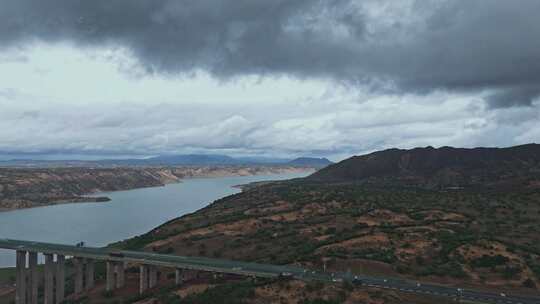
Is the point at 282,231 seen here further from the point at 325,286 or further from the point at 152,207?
the point at 152,207

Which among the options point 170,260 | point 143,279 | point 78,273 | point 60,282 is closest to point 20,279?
point 60,282

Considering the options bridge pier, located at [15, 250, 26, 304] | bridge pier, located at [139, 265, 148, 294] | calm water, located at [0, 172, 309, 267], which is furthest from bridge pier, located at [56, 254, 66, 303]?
calm water, located at [0, 172, 309, 267]

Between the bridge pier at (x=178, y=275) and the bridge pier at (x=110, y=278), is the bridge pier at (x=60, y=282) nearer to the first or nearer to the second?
the bridge pier at (x=110, y=278)

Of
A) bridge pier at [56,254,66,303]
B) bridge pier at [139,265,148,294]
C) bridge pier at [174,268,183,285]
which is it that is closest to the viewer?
bridge pier at [174,268,183,285]

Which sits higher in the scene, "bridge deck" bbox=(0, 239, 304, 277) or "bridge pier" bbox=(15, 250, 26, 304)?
"bridge deck" bbox=(0, 239, 304, 277)

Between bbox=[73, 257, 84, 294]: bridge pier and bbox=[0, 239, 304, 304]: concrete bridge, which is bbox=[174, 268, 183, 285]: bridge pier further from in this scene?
bbox=[73, 257, 84, 294]: bridge pier

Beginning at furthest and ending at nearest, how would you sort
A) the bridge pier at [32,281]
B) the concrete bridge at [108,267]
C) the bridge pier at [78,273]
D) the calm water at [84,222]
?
the calm water at [84,222] → the bridge pier at [32,281] → the bridge pier at [78,273] → the concrete bridge at [108,267]

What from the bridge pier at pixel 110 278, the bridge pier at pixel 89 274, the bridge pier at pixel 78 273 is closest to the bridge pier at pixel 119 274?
the bridge pier at pixel 110 278

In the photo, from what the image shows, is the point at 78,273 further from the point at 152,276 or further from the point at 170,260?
the point at 170,260
